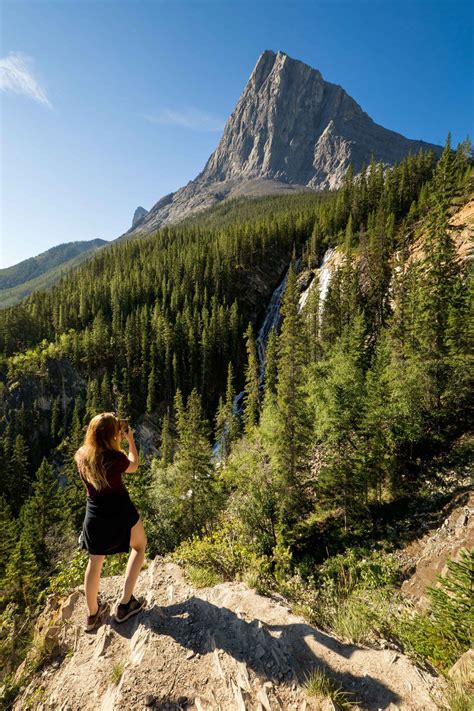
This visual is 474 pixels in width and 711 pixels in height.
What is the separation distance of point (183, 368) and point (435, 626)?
72836 millimetres

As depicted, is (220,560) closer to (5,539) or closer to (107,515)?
(107,515)

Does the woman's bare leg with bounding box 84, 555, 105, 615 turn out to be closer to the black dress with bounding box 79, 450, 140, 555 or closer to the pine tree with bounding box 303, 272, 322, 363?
the black dress with bounding box 79, 450, 140, 555

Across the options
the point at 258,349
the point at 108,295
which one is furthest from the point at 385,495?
the point at 108,295

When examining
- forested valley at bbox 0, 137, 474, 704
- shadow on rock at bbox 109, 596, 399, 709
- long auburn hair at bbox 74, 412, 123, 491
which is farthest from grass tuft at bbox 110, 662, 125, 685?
long auburn hair at bbox 74, 412, 123, 491

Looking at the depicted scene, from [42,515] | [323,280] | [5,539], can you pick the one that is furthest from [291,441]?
[323,280]

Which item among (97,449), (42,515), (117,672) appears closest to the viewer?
(117,672)

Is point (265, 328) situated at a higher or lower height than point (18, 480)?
higher

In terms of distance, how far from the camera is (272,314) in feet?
283

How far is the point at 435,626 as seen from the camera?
5047 millimetres

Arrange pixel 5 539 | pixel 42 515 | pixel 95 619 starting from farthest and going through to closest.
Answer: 1. pixel 42 515
2. pixel 5 539
3. pixel 95 619

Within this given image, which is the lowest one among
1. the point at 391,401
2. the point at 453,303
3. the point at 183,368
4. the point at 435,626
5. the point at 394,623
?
the point at 183,368

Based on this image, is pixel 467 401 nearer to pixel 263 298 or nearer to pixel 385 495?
pixel 385 495

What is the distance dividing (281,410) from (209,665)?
19690 millimetres

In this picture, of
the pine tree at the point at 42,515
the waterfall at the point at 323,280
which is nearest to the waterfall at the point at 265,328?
the waterfall at the point at 323,280
